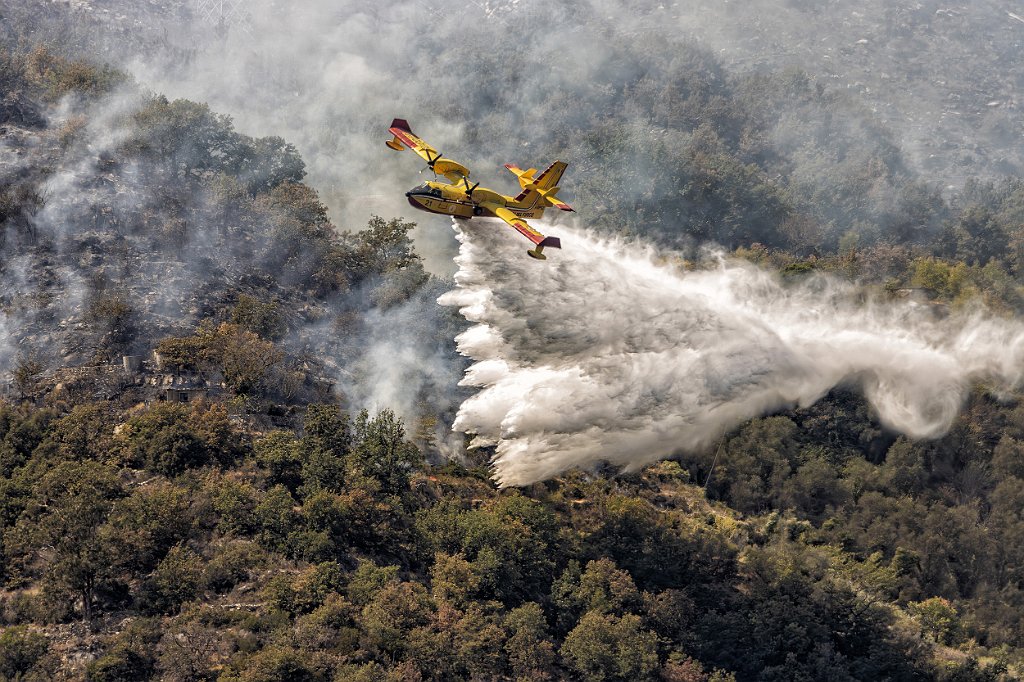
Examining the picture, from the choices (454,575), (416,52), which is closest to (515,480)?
(454,575)

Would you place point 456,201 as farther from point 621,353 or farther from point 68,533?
point 68,533

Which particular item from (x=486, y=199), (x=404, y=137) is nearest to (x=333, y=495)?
(x=486, y=199)

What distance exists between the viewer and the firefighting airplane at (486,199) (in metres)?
58.7

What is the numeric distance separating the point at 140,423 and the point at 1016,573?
44775 mm

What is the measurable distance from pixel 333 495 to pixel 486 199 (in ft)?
46.2

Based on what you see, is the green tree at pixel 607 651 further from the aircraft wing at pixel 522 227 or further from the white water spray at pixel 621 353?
the aircraft wing at pixel 522 227

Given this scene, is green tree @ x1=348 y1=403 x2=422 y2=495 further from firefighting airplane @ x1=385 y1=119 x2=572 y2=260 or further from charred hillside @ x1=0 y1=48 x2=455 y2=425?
firefighting airplane @ x1=385 y1=119 x2=572 y2=260

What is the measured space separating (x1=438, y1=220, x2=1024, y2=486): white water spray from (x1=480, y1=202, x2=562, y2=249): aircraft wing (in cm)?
276

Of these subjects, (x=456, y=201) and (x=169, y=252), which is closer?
(x=456, y=201)

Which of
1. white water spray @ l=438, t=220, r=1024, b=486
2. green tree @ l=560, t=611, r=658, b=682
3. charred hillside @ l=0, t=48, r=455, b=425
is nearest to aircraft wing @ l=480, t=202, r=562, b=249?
white water spray @ l=438, t=220, r=1024, b=486

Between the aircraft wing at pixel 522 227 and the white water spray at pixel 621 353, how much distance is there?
2.76 m

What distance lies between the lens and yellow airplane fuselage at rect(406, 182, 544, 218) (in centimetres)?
5878

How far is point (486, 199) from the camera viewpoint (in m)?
60.2

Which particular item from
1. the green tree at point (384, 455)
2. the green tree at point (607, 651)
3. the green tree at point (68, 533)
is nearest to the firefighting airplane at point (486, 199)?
the green tree at point (384, 455)
